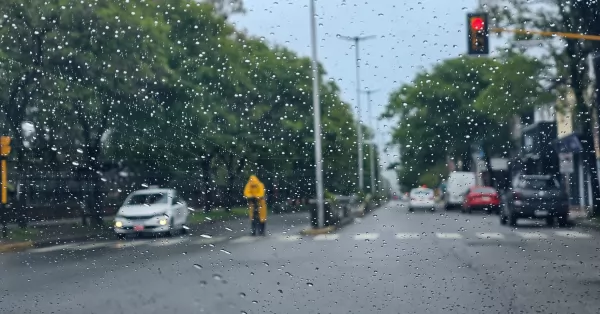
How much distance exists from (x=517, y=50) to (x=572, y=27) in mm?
3417

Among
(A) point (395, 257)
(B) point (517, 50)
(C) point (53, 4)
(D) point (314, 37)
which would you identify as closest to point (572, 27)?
(B) point (517, 50)

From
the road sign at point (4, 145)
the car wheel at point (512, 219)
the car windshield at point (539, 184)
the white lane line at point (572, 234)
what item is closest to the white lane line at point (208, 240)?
the road sign at point (4, 145)

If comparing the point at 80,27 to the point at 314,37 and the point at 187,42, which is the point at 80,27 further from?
the point at 314,37

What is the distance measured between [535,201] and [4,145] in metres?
8.30

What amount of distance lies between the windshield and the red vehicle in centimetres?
7

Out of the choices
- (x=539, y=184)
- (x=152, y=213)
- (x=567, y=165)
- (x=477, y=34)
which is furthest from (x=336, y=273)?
(x=567, y=165)

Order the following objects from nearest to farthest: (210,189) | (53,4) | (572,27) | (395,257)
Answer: (210,189) < (395,257) < (53,4) < (572,27)

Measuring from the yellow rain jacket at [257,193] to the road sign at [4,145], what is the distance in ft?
15.5

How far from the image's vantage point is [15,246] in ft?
42.9

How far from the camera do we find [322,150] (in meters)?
10.0

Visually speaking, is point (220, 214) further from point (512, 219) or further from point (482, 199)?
point (512, 219)

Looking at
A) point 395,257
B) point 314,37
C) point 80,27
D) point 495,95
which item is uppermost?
point 80,27

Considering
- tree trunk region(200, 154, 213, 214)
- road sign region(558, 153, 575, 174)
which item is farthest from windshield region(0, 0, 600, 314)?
road sign region(558, 153, 575, 174)

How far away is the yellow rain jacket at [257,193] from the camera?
10398 millimetres
